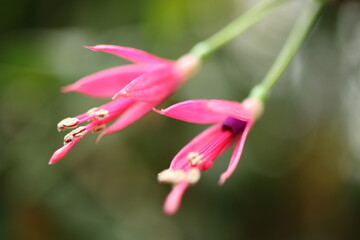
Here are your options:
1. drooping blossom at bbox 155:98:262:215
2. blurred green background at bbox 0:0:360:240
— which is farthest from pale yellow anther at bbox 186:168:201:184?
blurred green background at bbox 0:0:360:240

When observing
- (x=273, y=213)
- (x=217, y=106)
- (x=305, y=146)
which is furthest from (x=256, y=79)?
(x=217, y=106)

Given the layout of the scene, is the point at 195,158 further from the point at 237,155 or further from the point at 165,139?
the point at 165,139

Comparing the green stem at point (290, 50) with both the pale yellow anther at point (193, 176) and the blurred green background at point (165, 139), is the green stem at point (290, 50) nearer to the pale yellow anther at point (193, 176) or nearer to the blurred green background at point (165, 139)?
the pale yellow anther at point (193, 176)

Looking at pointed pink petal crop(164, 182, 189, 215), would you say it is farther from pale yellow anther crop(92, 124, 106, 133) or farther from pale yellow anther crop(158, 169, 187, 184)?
pale yellow anther crop(92, 124, 106, 133)

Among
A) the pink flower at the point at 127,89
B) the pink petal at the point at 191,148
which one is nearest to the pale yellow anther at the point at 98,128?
the pink flower at the point at 127,89

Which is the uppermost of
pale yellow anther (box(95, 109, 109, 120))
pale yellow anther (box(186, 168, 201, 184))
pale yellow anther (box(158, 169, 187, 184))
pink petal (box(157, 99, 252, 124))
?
pale yellow anther (box(95, 109, 109, 120))

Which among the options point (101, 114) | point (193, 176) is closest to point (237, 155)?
point (193, 176)

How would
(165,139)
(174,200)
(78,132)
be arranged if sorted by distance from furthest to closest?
(165,139) < (78,132) < (174,200)
